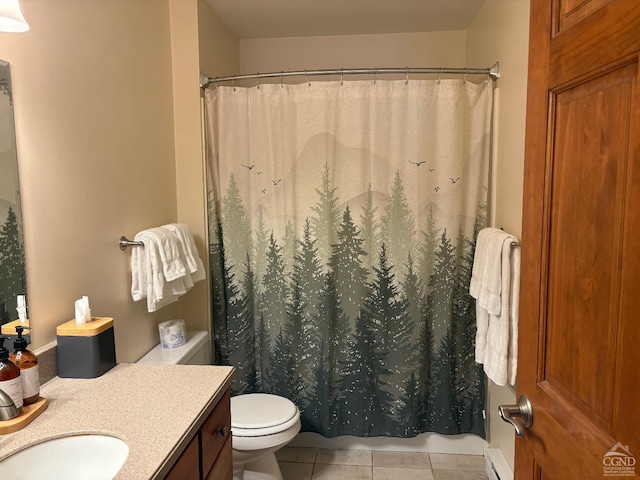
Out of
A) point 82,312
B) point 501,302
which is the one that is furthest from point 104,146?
point 501,302

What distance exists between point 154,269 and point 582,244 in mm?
1560

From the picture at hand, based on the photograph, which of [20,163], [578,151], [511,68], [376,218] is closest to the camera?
[578,151]

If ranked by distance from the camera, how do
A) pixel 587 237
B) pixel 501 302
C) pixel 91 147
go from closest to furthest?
pixel 587 237 < pixel 91 147 < pixel 501 302

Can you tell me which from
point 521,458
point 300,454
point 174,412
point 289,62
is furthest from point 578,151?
point 289,62

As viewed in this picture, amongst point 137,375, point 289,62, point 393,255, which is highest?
point 289,62

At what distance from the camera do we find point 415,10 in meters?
2.48

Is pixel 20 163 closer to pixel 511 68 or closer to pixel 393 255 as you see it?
pixel 393 255

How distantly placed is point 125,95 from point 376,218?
4.20ft

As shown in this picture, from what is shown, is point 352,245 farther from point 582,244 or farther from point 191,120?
point 582,244

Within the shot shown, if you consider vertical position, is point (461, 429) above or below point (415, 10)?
below

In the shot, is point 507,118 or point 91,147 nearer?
point 91,147

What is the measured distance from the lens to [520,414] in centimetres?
107

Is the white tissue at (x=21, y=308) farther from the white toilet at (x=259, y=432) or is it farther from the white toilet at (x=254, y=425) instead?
the white toilet at (x=259, y=432)

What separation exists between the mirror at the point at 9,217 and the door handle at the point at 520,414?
4.43 feet
